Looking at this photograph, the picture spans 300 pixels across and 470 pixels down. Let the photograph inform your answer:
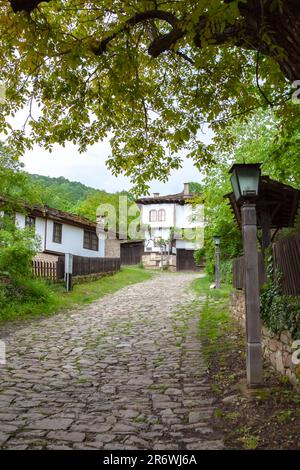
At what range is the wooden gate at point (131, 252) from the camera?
158 ft

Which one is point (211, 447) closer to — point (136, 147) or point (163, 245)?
point (136, 147)

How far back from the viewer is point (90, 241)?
34250 mm

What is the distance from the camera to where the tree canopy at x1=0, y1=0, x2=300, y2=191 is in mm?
4898

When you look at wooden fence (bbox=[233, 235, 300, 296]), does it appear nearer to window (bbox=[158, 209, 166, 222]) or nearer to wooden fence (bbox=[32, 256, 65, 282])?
wooden fence (bbox=[32, 256, 65, 282])

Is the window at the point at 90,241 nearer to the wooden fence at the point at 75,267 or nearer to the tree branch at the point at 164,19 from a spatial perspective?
the wooden fence at the point at 75,267

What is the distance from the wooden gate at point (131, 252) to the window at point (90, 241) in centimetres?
1279

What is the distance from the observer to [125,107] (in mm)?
8875

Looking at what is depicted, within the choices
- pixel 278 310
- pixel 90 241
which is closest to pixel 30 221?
pixel 90 241

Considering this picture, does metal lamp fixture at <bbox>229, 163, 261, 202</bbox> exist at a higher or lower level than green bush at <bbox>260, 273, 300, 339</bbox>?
higher

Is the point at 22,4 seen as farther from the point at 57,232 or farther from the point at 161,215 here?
the point at 161,215

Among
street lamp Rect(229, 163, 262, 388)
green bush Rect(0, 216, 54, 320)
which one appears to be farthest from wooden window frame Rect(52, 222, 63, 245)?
street lamp Rect(229, 163, 262, 388)

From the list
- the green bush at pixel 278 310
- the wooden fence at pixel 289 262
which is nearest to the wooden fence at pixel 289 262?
the wooden fence at pixel 289 262

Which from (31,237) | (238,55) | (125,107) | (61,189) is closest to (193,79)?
(238,55)
